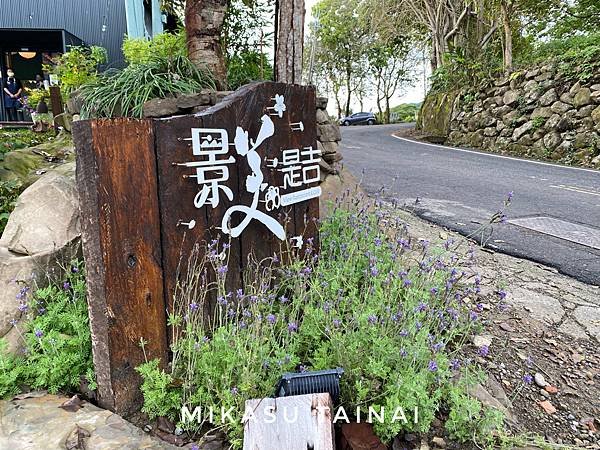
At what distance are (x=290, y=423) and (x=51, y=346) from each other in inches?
46.1

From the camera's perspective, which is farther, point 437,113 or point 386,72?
point 386,72

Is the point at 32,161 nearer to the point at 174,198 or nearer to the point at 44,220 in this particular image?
the point at 44,220

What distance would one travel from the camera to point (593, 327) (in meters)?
3.01

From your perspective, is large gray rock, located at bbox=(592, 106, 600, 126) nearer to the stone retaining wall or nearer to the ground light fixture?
the stone retaining wall

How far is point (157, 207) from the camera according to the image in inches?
87.7

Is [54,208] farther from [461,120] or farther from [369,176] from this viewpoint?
[461,120]

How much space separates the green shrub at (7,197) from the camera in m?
3.30

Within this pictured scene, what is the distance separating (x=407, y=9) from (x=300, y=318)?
2043cm

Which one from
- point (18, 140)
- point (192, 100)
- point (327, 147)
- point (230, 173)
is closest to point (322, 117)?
point (327, 147)

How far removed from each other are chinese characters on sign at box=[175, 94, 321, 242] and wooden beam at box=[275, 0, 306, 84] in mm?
1527

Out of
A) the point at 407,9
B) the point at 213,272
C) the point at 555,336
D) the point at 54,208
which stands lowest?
the point at 555,336

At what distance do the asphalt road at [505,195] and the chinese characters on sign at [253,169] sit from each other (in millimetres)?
1525

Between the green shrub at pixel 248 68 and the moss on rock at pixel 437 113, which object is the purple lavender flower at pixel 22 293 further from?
the moss on rock at pixel 437 113

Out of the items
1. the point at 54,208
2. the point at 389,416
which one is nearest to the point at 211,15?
the point at 54,208
